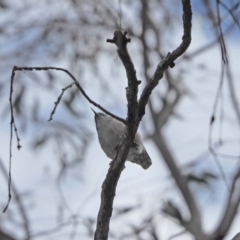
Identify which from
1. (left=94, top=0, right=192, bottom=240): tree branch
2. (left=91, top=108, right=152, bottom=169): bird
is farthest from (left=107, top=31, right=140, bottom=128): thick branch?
(left=91, top=108, right=152, bottom=169): bird

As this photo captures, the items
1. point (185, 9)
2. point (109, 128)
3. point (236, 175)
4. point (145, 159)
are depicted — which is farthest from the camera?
point (236, 175)

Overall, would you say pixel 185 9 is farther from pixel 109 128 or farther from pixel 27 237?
pixel 27 237

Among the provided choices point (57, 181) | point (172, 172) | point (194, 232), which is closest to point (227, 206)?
point (194, 232)

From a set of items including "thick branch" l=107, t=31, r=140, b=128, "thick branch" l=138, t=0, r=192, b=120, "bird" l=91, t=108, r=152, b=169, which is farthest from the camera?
"bird" l=91, t=108, r=152, b=169

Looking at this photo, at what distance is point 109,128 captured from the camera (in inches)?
130

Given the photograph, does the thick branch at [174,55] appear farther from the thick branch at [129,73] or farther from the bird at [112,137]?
the bird at [112,137]

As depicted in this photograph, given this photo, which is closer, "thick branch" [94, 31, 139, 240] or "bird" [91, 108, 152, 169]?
"thick branch" [94, 31, 139, 240]

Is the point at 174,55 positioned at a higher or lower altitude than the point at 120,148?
higher

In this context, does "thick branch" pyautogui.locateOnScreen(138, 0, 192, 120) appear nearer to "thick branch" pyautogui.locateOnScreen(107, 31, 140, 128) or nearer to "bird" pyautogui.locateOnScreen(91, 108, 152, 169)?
"thick branch" pyautogui.locateOnScreen(107, 31, 140, 128)

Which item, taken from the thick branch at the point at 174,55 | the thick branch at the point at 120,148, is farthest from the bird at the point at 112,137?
the thick branch at the point at 174,55

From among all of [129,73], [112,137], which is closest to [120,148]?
[129,73]

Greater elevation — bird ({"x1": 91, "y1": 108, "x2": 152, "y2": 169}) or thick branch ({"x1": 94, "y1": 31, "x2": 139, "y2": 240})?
bird ({"x1": 91, "y1": 108, "x2": 152, "y2": 169})

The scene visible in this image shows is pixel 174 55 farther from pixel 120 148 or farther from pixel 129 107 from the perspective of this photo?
pixel 120 148

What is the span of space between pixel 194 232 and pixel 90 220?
3.58ft
